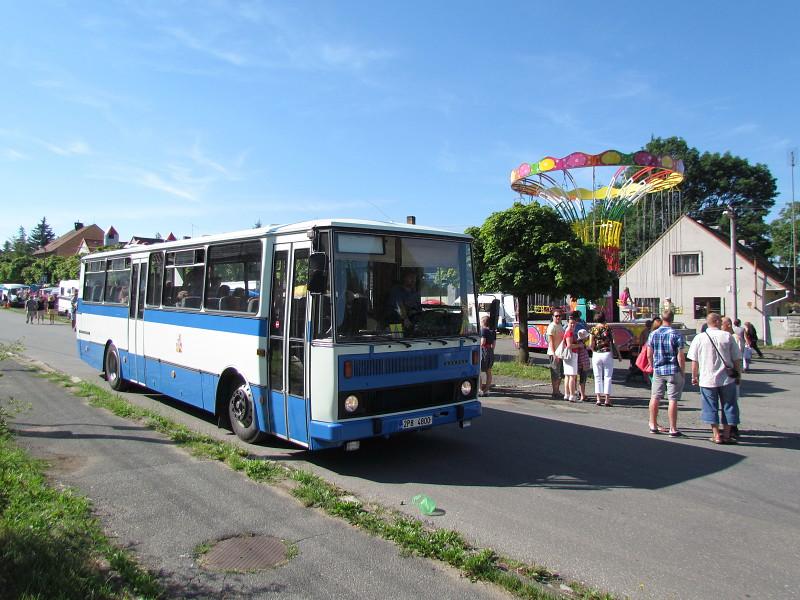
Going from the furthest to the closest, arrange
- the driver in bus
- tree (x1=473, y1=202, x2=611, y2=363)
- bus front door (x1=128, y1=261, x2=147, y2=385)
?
tree (x1=473, y1=202, x2=611, y2=363) < bus front door (x1=128, y1=261, x2=147, y2=385) < the driver in bus

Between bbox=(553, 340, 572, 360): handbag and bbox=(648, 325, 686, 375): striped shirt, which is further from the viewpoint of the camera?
bbox=(553, 340, 572, 360): handbag

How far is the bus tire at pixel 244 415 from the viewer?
7.85 meters

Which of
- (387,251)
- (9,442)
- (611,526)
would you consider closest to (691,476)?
(611,526)

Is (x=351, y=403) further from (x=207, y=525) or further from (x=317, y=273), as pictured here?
(x=207, y=525)

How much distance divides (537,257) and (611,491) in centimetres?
1042

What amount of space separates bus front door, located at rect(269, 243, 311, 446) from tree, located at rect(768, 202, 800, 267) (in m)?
61.3

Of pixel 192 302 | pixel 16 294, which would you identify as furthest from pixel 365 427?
pixel 16 294

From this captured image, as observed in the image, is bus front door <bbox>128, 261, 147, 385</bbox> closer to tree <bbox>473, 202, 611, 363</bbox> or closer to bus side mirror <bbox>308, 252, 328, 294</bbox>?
bus side mirror <bbox>308, 252, 328, 294</bbox>

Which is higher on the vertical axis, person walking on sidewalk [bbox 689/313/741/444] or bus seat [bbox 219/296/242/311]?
bus seat [bbox 219/296/242/311]

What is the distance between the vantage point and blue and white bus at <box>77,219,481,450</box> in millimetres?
6535

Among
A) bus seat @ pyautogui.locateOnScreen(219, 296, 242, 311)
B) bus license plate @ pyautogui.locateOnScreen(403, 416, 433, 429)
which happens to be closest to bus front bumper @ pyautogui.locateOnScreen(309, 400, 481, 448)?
bus license plate @ pyautogui.locateOnScreen(403, 416, 433, 429)

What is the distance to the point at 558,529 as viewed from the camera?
521 cm

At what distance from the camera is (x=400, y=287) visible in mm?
7109

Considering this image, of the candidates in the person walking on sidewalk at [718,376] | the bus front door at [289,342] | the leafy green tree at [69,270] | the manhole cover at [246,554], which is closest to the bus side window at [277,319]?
the bus front door at [289,342]
